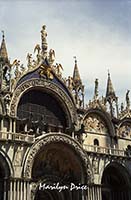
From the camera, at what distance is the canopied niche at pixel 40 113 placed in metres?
30.9

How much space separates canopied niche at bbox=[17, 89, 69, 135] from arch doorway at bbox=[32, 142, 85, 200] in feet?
6.69

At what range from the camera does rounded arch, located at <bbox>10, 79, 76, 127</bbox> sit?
1212 inches

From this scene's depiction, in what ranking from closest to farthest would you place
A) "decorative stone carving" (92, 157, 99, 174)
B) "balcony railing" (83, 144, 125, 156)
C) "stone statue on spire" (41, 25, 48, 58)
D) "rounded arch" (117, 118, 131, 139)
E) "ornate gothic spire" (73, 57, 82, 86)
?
1. "decorative stone carving" (92, 157, 99, 174)
2. "balcony railing" (83, 144, 125, 156)
3. "stone statue on spire" (41, 25, 48, 58)
4. "ornate gothic spire" (73, 57, 82, 86)
5. "rounded arch" (117, 118, 131, 139)

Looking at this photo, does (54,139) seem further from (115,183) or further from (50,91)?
Answer: (115,183)

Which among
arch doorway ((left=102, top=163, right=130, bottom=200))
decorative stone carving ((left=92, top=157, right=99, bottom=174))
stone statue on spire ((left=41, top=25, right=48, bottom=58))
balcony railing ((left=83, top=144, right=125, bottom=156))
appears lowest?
arch doorway ((left=102, top=163, right=130, bottom=200))

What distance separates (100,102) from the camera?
119 ft

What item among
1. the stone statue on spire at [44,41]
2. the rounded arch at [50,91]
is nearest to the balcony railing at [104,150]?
the rounded arch at [50,91]

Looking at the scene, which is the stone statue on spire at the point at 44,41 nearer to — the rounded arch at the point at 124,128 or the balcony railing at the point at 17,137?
the balcony railing at the point at 17,137

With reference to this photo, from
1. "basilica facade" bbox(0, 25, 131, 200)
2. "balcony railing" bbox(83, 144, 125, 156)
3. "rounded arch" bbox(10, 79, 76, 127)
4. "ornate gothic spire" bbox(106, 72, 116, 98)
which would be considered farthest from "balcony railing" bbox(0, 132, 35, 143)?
"ornate gothic spire" bbox(106, 72, 116, 98)

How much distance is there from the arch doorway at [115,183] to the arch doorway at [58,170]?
3565 mm

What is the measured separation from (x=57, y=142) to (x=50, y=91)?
5.50 meters

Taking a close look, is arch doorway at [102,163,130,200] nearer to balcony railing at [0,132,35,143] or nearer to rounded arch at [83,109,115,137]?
rounded arch at [83,109,115,137]

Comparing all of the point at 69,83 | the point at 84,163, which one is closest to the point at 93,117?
the point at 69,83

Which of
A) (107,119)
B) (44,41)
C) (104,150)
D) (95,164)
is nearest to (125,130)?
(107,119)
